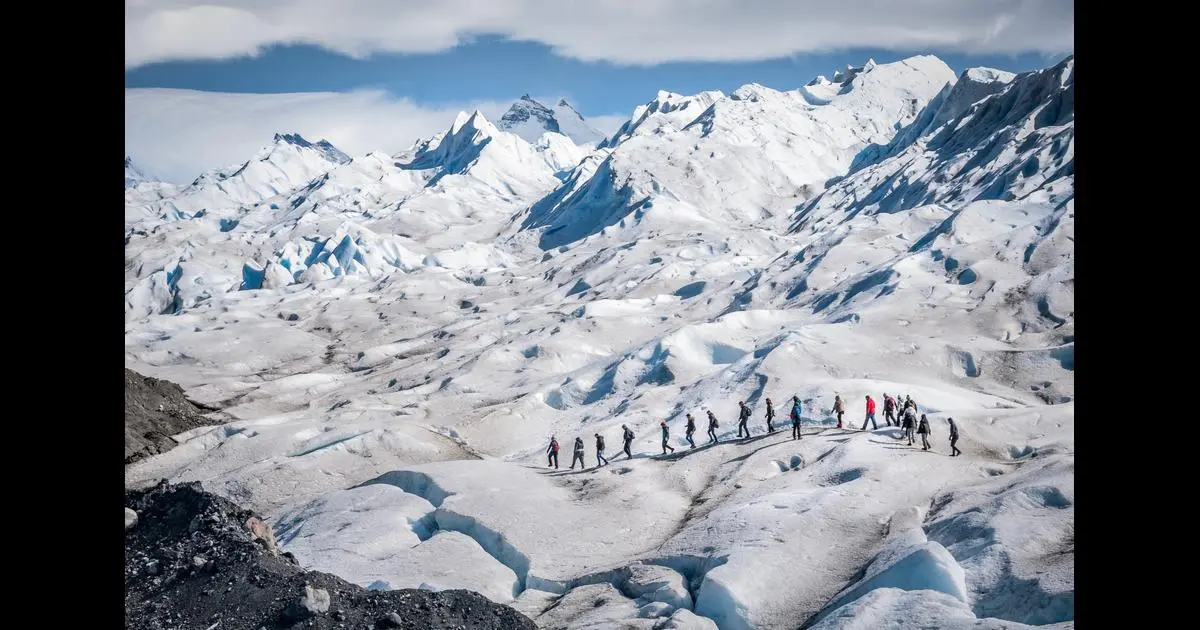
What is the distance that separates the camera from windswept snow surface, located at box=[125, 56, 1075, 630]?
57.6ft

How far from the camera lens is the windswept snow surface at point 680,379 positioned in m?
17.6

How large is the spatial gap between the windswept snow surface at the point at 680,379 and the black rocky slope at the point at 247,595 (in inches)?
117

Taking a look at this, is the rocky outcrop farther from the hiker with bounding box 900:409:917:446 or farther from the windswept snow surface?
the hiker with bounding box 900:409:917:446

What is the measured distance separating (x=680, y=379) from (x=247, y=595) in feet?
99.9

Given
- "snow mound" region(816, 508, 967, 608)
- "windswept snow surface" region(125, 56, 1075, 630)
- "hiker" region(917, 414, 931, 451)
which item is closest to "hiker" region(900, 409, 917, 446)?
"hiker" region(917, 414, 931, 451)

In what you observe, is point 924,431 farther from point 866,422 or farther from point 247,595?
point 247,595

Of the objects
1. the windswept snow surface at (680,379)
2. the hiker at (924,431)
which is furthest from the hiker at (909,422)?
the windswept snow surface at (680,379)

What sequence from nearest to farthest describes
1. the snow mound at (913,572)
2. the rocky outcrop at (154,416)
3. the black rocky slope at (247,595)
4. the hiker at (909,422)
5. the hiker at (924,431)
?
1. the black rocky slope at (247,595)
2. the snow mound at (913,572)
3. the hiker at (924,431)
4. the hiker at (909,422)
5. the rocky outcrop at (154,416)

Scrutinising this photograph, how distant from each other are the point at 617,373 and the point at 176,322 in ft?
141

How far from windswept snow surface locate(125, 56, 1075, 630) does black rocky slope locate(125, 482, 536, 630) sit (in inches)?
117

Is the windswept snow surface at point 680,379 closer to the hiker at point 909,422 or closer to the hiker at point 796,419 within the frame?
the hiker at point 796,419

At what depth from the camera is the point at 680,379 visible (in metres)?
43.7

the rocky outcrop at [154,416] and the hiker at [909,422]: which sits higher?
the hiker at [909,422]
